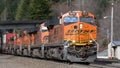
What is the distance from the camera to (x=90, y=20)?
28.6 metres

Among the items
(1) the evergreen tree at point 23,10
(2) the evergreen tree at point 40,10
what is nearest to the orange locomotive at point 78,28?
(2) the evergreen tree at point 40,10

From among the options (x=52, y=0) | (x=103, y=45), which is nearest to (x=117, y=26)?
(x=103, y=45)

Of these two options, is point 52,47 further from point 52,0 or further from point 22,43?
point 52,0

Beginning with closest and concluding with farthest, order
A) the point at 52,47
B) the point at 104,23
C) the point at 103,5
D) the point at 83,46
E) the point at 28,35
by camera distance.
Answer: the point at 83,46 → the point at 52,47 → the point at 28,35 → the point at 104,23 → the point at 103,5

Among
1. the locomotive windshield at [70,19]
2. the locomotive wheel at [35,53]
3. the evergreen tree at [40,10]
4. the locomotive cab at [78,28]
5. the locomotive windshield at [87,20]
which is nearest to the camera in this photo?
the locomotive cab at [78,28]

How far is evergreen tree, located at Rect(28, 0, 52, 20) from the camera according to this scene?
301 feet

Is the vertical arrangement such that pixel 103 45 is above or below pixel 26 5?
below

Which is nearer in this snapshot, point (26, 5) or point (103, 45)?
point (103, 45)

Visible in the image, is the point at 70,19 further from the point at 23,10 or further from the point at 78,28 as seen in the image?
the point at 23,10

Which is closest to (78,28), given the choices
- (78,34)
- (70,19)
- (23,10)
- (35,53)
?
(78,34)

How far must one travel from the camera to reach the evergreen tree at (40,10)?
91.8 m

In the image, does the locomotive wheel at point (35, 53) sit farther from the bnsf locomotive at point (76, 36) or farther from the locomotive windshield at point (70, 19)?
the locomotive windshield at point (70, 19)

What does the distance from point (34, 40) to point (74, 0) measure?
213ft

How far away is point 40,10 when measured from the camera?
9206 cm
